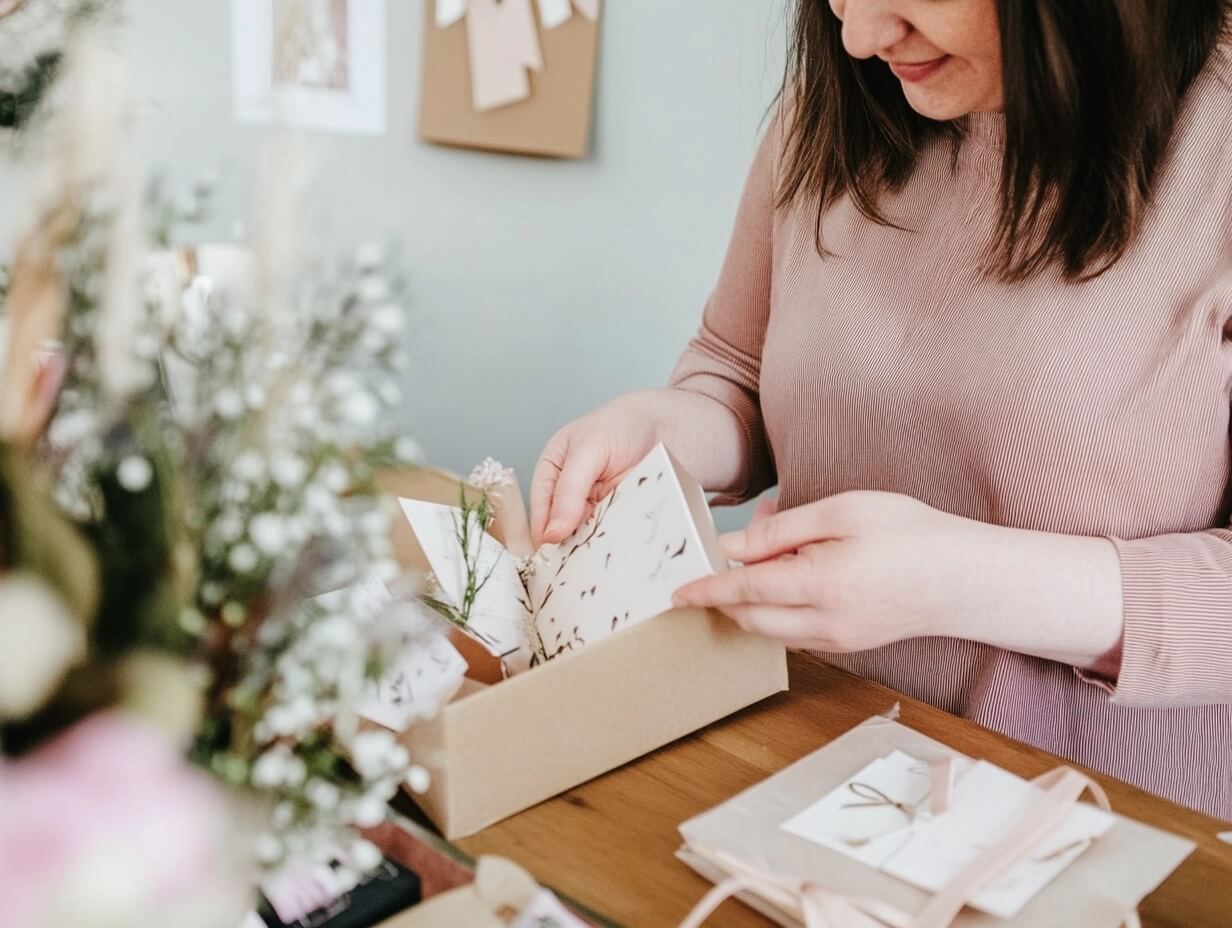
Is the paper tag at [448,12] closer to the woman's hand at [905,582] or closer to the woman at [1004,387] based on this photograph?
the woman at [1004,387]

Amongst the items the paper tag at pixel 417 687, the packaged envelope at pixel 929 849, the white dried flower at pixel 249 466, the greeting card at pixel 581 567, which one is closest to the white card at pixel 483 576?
the greeting card at pixel 581 567

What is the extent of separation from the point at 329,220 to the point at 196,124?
1690mm

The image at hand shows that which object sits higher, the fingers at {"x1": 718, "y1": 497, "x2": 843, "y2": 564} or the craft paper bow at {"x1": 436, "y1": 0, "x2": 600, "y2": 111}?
the craft paper bow at {"x1": 436, "y1": 0, "x2": 600, "y2": 111}

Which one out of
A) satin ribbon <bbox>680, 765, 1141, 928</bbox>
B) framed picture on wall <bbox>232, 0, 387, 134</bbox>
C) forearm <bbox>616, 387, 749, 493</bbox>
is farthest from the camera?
framed picture on wall <bbox>232, 0, 387, 134</bbox>

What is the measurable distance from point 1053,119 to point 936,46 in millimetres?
99

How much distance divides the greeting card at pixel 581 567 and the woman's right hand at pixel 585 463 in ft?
0.10

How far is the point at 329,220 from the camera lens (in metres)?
0.35

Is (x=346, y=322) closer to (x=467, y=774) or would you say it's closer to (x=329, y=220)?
(x=329, y=220)

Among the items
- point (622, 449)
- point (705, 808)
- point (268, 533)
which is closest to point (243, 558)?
point (268, 533)

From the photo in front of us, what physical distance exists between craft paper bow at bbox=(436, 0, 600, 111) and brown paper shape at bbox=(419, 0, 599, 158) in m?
0.01

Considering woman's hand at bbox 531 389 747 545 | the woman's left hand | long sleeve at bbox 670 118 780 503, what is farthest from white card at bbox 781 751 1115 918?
long sleeve at bbox 670 118 780 503

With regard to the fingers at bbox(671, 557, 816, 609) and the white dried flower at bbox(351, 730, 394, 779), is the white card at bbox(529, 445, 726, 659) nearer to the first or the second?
the fingers at bbox(671, 557, 816, 609)

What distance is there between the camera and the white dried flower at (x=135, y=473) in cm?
31

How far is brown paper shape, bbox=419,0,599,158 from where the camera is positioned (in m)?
2.00
